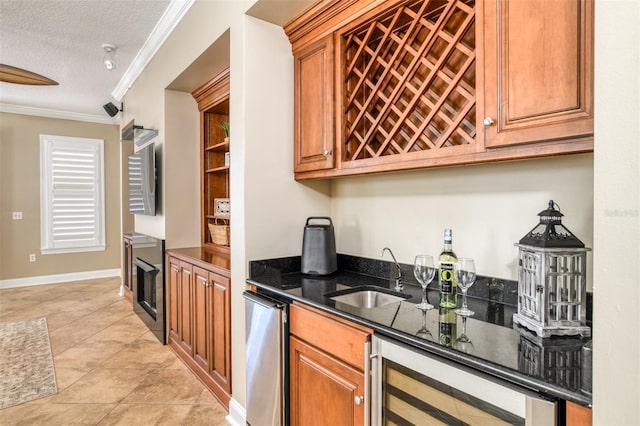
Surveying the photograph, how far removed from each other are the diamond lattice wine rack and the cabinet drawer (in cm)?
80

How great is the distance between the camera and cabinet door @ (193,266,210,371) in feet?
8.67

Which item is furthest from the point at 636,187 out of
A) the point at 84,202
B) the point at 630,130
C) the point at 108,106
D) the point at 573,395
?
the point at 84,202

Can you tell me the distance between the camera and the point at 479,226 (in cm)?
169

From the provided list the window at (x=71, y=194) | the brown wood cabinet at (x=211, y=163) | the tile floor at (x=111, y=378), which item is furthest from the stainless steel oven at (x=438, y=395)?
the window at (x=71, y=194)

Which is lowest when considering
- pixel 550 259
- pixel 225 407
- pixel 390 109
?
pixel 225 407

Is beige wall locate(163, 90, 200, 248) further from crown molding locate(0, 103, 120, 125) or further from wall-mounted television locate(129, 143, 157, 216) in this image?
crown molding locate(0, 103, 120, 125)

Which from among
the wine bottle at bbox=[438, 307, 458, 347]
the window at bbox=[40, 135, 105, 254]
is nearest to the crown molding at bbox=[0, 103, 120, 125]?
the window at bbox=[40, 135, 105, 254]

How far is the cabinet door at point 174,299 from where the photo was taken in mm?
3137

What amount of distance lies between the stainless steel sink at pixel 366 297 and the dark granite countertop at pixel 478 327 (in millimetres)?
55

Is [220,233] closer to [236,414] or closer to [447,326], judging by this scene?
[236,414]

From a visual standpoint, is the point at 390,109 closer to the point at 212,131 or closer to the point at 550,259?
the point at 550,259

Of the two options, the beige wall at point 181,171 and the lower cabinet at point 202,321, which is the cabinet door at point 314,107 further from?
the beige wall at point 181,171

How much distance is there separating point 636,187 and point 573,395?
49cm

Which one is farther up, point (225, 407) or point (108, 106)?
point (108, 106)
